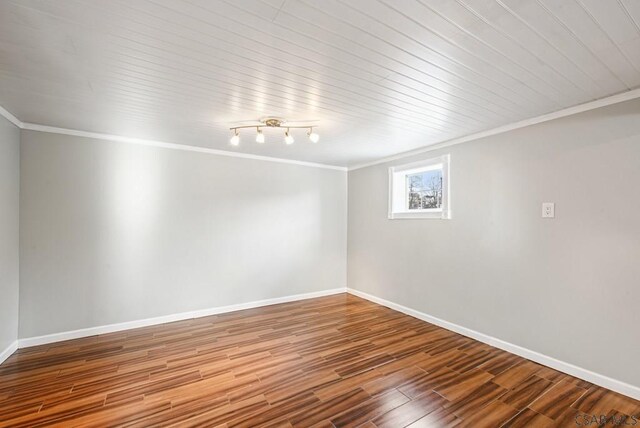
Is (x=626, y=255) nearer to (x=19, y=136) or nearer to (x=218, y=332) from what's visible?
(x=218, y=332)

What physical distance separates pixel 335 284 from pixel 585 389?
11.1 feet

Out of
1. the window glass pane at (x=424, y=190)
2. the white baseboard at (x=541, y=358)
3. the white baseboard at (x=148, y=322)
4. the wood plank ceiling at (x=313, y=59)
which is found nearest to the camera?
the wood plank ceiling at (x=313, y=59)

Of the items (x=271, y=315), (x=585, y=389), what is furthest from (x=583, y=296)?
(x=271, y=315)

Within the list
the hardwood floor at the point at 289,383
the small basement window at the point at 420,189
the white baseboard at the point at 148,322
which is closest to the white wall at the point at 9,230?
the white baseboard at the point at 148,322

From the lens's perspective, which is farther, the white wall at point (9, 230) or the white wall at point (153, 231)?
the white wall at point (153, 231)

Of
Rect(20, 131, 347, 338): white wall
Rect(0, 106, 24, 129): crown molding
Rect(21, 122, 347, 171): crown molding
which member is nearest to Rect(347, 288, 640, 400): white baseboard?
Rect(20, 131, 347, 338): white wall

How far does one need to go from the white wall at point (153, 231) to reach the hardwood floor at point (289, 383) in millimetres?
472

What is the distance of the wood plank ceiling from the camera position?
134 centimetres

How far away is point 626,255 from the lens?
216cm

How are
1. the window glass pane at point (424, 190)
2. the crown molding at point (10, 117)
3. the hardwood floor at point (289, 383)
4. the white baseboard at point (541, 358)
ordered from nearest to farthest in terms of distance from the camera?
1. the hardwood floor at point (289, 383)
2. the white baseboard at point (541, 358)
3. the crown molding at point (10, 117)
4. the window glass pane at point (424, 190)

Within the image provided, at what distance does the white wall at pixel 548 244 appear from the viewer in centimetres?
218

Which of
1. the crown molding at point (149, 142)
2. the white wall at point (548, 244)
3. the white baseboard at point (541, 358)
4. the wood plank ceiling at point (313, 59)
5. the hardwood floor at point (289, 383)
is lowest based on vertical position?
the hardwood floor at point (289, 383)

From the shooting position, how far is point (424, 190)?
403 centimetres

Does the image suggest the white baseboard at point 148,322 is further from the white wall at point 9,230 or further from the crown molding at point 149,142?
the crown molding at point 149,142
